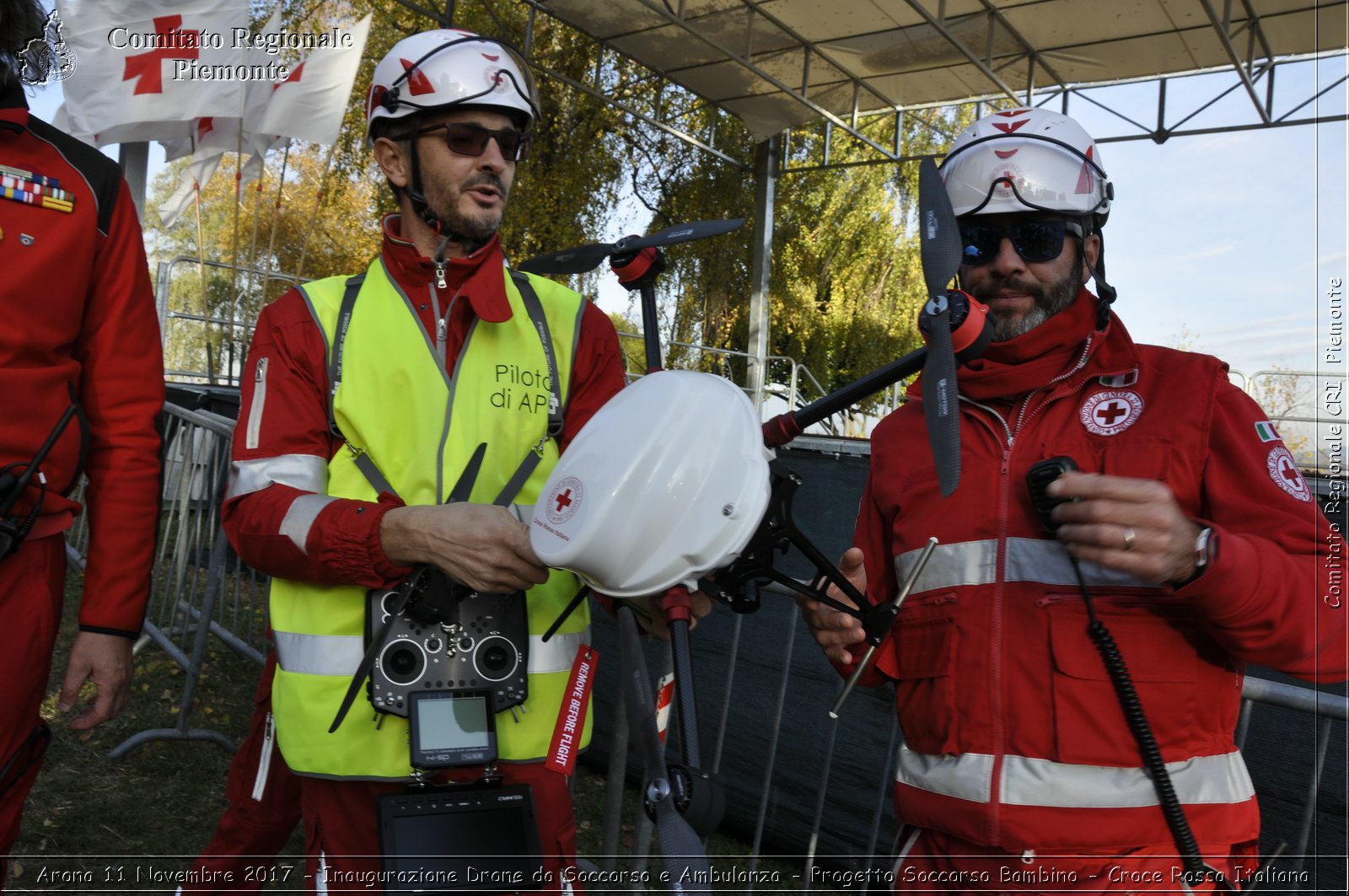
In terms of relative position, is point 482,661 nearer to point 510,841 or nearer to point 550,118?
point 510,841

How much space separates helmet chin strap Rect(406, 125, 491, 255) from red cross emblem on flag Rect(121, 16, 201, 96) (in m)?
4.50

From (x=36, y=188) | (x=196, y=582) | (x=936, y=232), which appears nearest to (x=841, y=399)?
(x=936, y=232)

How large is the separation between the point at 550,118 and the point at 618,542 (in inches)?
737

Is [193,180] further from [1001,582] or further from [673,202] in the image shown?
[673,202]

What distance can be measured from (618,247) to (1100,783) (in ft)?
4.35

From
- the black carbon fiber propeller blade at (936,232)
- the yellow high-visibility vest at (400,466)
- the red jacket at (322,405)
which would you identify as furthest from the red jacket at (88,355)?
the black carbon fiber propeller blade at (936,232)

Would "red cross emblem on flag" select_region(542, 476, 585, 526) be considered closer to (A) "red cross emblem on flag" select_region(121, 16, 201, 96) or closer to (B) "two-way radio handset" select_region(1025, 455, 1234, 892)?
(B) "two-way radio handset" select_region(1025, 455, 1234, 892)

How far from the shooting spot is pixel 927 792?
6.77 feet

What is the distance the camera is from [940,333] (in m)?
1.45

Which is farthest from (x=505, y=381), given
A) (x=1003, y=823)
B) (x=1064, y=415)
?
(x=1003, y=823)

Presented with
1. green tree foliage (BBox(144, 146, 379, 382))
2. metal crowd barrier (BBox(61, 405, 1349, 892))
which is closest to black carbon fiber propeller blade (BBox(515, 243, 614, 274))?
metal crowd barrier (BBox(61, 405, 1349, 892))

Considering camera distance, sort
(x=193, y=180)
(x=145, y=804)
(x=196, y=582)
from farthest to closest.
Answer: (x=193, y=180) < (x=196, y=582) < (x=145, y=804)

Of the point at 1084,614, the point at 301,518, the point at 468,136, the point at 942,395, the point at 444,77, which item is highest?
the point at 444,77

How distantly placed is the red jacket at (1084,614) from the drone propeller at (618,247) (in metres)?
0.65
